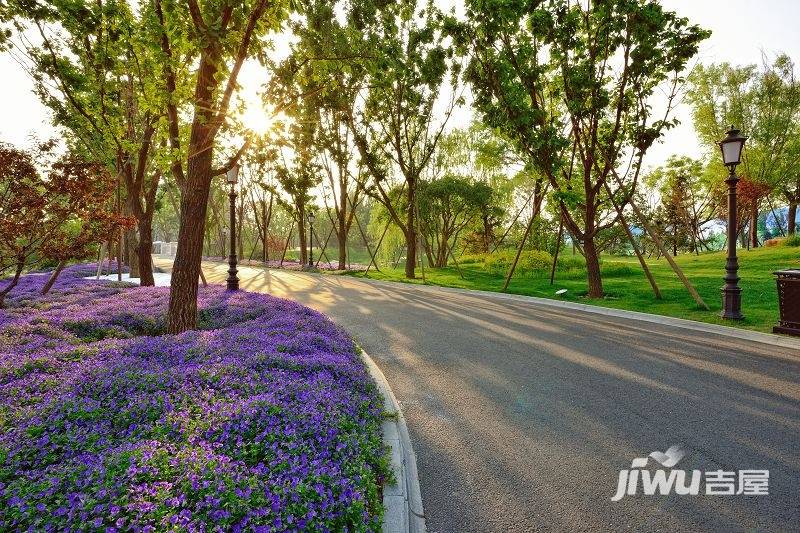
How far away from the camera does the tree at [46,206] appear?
923 cm

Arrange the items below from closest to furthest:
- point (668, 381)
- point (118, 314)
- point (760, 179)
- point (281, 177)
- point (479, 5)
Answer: point (668, 381)
point (118, 314)
point (479, 5)
point (760, 179)
point (281, 177)

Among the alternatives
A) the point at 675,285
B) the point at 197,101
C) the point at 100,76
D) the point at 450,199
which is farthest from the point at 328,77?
the point at 450,199

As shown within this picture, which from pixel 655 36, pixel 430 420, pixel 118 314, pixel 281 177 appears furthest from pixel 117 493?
pixel 281 177

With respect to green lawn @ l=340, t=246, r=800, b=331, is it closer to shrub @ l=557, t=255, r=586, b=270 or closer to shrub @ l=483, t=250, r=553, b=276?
shrub @ l=483, t=250, r=553, b=276

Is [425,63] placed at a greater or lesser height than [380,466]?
greater

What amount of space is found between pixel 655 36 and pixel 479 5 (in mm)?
5432

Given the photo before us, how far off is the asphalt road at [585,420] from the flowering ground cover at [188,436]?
3.03 ft

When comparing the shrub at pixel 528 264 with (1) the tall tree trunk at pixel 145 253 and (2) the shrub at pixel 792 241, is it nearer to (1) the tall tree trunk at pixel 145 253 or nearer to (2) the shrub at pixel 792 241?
(2) the shrub at pixel 792 241

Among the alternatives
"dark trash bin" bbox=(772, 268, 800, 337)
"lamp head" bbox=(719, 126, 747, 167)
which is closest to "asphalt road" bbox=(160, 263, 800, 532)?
"dark trash bin" bbox=(772, 268, 800, 337)

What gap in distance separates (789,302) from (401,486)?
9.68m

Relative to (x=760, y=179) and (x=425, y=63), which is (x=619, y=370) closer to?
(x=425, y=63)

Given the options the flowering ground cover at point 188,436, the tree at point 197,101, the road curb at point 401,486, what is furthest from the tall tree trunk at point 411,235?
the road curb at point 401,486

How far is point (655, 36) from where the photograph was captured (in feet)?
39.0

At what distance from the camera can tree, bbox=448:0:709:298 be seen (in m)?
12.1
